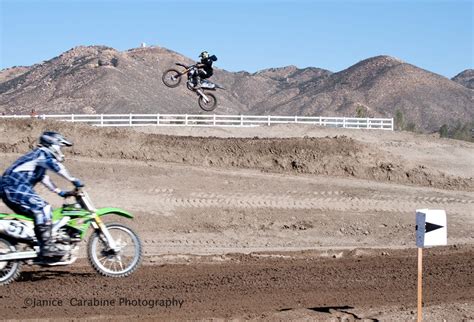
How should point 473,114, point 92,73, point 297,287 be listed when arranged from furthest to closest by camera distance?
point 473,114 → point 92,73 → point 297,287

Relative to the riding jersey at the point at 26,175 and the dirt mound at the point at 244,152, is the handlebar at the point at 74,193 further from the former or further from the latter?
the dirt mound at the point at 244,152

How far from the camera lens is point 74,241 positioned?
11016mm

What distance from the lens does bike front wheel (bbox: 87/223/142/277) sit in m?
11.1

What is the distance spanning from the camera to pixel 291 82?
156000 mm

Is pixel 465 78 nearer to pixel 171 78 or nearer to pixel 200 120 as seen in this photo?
pixel 200 120

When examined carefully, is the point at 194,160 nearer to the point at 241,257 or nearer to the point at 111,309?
the point at 241,257

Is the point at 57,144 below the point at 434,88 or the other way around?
below

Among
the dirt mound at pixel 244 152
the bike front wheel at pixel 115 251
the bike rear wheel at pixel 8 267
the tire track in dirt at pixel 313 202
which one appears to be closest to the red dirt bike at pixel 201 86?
the tire track in dirt at pixel 313 202

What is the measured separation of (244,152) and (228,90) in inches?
3732

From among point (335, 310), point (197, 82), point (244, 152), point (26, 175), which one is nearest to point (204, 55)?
point (197, 82)

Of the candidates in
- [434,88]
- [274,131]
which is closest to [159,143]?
[274,131]

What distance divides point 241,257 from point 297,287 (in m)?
3.43

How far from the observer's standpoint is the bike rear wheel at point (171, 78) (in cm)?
2346

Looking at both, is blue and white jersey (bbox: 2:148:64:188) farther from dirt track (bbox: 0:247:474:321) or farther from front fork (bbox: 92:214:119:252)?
dirt track (bbox: 0:247:474:321)
